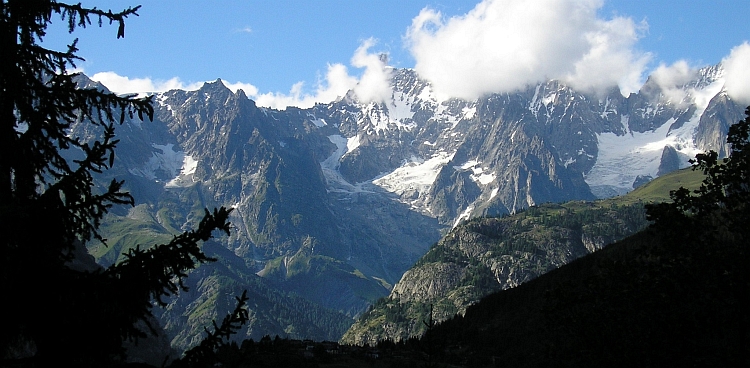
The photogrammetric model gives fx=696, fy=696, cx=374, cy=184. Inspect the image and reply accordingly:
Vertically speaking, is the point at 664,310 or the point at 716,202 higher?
the point at 716,202

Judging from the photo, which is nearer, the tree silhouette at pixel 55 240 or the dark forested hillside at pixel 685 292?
the tree silhouette at pixel 55 240

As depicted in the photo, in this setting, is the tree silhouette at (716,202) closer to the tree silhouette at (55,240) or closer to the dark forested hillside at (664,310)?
the dark forested hillside at (664,310)

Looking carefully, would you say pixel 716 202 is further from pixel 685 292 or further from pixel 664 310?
pixel 664 310

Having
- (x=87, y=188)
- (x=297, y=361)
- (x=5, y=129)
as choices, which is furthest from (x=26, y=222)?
(x=297, y=361)

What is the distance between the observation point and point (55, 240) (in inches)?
607

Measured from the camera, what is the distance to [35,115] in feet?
52.9

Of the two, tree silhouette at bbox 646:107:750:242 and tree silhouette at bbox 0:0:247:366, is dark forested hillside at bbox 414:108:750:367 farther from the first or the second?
tree silhouette at bbox 0:0:247:366

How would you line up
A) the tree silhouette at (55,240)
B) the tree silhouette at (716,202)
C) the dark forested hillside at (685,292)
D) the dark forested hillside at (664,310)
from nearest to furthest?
the tree silhouette at (55,240) → the dark forested hillside at (664,310) → the dark forested hillside at (685,292) → the tree silhouette at (716,202)

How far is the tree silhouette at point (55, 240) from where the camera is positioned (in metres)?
14.6

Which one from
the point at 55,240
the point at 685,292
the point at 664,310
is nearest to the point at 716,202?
the point at 685,292

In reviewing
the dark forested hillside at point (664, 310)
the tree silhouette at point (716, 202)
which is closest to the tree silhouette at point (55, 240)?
the dark forested hillside at point (664, 310)

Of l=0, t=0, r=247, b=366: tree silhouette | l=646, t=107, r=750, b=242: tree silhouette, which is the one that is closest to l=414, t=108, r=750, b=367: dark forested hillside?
l=646, t=107, r=750, b=242: tree silhouette

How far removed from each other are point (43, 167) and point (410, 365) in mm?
131316

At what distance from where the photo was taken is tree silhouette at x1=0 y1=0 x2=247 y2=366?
48.0 ft
